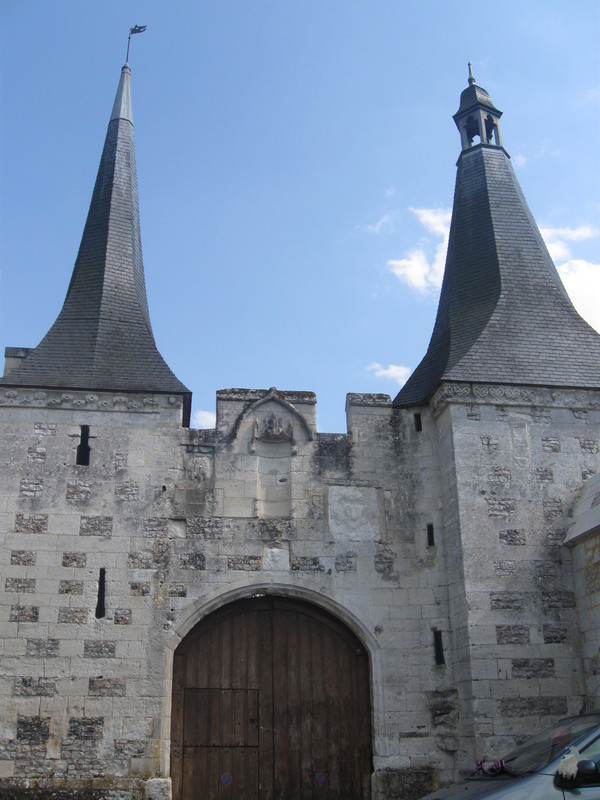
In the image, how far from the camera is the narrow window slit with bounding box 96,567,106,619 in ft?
27.4

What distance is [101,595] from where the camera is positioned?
27.7 feet

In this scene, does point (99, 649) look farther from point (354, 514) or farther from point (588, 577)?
point (588, 577)

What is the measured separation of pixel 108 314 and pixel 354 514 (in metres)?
4.01

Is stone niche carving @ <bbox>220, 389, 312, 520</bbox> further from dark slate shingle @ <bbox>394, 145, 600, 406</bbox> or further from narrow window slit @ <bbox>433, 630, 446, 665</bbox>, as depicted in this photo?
narrow window slit @ <bbox>433, 630, 446, 665</bbox>

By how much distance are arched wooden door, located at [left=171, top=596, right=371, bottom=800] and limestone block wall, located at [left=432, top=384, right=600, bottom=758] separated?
129 cm

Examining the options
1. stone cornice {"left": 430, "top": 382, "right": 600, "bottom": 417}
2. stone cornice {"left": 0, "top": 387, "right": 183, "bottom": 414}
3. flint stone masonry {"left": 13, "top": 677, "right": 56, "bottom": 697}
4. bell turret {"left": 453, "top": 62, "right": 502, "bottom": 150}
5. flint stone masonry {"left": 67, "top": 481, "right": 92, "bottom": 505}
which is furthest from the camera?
bell turret {"left": 453, "top": 62, "right": 502, "bottom": 150}

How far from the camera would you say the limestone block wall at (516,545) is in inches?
322

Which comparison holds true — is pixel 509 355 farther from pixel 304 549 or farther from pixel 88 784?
pixel 88 784

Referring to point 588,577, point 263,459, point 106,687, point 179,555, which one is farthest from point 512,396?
point 106,687

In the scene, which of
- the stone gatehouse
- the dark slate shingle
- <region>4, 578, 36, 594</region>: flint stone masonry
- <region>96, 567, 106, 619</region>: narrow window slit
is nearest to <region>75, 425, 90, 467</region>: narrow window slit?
the stone gatehouse

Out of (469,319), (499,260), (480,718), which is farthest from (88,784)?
(499,260)

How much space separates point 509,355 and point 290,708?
15.7 ft

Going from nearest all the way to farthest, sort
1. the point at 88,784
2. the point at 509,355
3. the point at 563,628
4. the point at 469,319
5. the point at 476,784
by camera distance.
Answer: the point at 476,784 → the point at 88,784 → the point at 563,628 → the point at 509,355 → the point at 469,319

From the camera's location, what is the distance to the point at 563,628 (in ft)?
28.0
